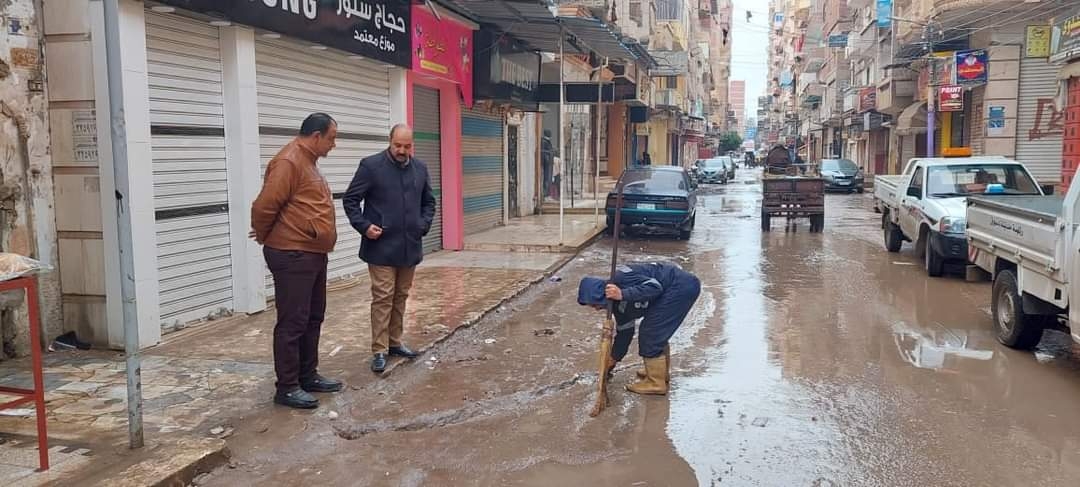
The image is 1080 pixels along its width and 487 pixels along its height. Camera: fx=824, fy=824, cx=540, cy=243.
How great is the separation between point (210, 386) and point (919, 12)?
89.1ft

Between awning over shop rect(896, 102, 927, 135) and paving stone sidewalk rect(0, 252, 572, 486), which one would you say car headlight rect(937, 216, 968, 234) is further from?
awning over shop rect(896, 102, 927, 135)

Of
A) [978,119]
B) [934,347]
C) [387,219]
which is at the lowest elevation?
[934,347]

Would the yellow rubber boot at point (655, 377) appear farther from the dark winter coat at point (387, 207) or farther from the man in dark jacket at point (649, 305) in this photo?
the dark winter coat at point (387, 207)

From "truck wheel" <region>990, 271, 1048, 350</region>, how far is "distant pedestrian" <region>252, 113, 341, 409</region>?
588 cm

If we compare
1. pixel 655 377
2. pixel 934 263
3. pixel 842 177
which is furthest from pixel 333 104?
pixel 842 177

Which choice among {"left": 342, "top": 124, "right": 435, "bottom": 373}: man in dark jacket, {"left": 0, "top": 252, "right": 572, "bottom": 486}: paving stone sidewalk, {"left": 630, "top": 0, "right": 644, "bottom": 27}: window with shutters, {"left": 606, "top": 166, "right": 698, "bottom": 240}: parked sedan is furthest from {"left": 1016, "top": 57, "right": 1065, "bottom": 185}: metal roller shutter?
{"left": 342, "top": 124, "right": 435, "bottom": 373}: man in dark jacket

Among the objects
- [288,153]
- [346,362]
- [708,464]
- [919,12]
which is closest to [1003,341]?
[708,464]

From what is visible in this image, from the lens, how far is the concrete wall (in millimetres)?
6223

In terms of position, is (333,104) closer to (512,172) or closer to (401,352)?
(401,352)

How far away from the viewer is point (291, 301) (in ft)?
17.5

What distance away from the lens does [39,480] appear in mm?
4059

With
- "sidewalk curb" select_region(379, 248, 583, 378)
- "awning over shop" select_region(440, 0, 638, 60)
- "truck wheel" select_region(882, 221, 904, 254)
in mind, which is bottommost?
"sidewalk curb" select_region(379, 248, 583, 378)

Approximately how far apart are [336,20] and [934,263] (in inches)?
345

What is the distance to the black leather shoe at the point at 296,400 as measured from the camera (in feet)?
17.7
